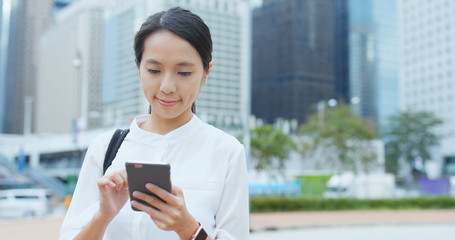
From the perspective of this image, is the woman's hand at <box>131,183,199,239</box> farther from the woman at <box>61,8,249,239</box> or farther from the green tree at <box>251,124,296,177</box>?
the green tree at <box>251,124,296,177</box>

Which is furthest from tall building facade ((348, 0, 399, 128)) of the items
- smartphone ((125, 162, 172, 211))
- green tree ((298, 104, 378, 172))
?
smartphone ((125, 162, 172, 211))

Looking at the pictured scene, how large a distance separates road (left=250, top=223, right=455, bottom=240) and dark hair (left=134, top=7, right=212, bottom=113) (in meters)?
10.4

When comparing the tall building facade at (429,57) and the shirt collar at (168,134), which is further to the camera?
the tall building facade at (429,57)

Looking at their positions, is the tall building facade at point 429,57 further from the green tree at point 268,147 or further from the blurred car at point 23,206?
the blurred car at point 23,206

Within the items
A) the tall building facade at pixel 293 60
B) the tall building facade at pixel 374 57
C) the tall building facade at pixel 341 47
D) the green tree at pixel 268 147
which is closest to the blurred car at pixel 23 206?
the green tree at pixel 268 147

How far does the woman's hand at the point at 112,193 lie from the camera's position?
135 centimetres

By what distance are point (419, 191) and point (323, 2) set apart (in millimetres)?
66839

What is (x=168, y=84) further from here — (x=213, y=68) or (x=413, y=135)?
(x=413, y=135)

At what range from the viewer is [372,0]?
97.4 meters

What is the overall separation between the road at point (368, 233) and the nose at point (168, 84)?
34.1ft

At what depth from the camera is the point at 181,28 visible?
4.73 ft

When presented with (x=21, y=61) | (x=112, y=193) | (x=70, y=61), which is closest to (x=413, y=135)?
(x=112, y=193)

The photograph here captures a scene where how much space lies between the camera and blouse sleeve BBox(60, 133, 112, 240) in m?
1.48

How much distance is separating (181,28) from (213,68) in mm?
39760
